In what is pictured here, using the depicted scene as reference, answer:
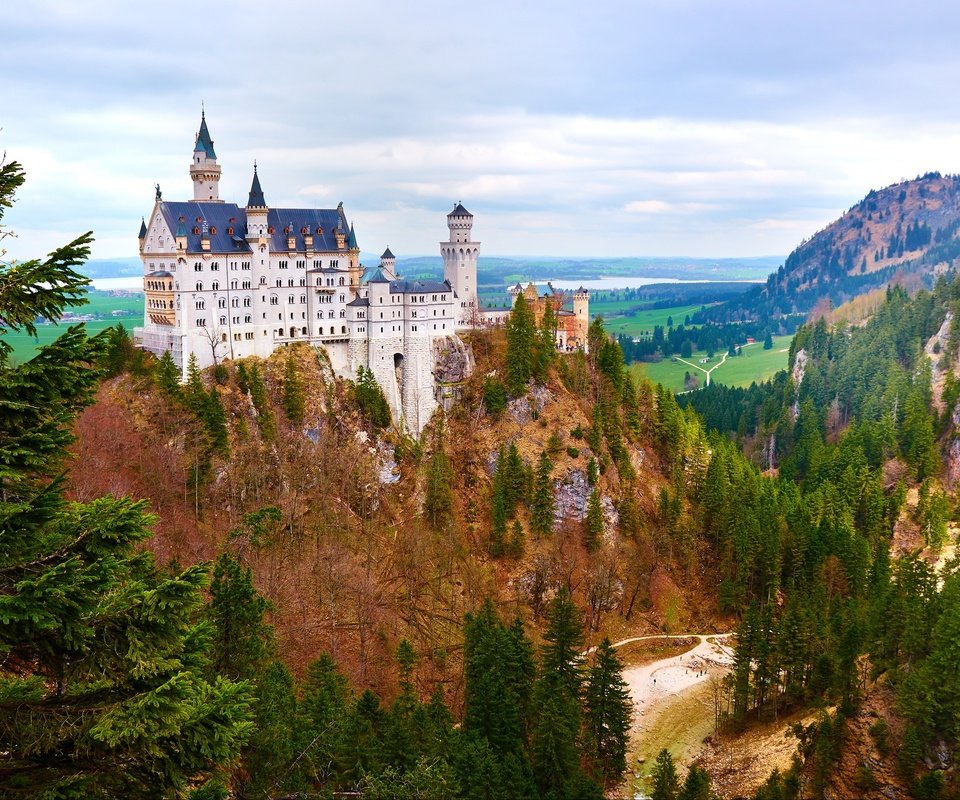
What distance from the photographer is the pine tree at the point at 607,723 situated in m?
52.2

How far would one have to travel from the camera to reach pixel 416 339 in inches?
3519

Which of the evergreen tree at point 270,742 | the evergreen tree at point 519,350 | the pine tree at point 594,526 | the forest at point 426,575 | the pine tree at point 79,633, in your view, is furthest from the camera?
the evergreen tree at point 519,350

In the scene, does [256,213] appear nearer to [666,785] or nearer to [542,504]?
[542,504]

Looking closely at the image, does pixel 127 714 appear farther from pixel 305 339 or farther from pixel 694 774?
pixel 305 339

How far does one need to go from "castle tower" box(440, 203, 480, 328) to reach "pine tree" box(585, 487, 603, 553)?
2652cm

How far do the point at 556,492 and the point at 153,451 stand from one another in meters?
39.1

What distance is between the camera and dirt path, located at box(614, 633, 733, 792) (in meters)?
58.2

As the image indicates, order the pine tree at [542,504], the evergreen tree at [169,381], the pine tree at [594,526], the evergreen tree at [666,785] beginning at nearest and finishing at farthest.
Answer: the evergreen tree at [666,785], the evergreen tree at [169,381], the pine tree at [542,504], the pine tree at [594,526]

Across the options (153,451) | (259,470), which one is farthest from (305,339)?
(153,451)

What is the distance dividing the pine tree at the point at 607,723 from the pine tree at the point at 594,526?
29.6m

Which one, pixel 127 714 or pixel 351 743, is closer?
pixel 127 714

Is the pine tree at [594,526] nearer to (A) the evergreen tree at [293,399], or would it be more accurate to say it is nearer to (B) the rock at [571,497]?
(B) the rock at [571,497]

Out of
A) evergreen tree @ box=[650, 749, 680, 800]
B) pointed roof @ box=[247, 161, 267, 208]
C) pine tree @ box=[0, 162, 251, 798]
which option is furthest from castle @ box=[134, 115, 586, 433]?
pine tree @ box=[0, 162, 251, 798]

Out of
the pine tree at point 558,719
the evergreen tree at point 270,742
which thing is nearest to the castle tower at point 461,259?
the pine tree at point 558,719
